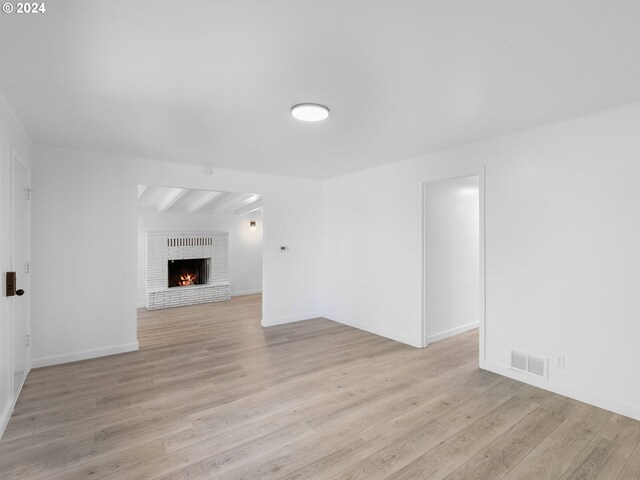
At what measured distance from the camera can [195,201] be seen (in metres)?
7.00

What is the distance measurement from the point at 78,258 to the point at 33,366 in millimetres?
1227

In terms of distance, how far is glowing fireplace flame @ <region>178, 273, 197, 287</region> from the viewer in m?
7.87

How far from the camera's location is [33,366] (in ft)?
11.8

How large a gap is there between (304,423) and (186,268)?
6.35m

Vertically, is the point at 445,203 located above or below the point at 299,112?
below

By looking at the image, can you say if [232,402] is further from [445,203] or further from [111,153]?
[445,203]

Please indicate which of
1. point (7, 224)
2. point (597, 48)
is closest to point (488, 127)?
point (597, 48)

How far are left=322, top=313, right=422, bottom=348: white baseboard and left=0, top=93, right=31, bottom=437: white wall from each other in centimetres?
396

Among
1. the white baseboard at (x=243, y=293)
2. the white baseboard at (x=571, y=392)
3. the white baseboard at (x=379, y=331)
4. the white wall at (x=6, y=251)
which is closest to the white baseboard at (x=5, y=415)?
the white wall at (x=6, y=251)

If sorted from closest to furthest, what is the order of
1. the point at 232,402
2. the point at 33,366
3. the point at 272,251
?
the point at 232,402
the point at 33,366
the point at 272,251

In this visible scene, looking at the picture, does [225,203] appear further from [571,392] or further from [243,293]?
[571,392]

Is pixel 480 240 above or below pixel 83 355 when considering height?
above

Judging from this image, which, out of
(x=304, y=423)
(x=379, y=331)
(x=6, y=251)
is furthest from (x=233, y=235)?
(x=304, y=423)

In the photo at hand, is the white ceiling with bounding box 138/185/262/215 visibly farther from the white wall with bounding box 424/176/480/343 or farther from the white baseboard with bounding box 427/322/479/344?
the white baseboard with bounding box 427/322/479/344
